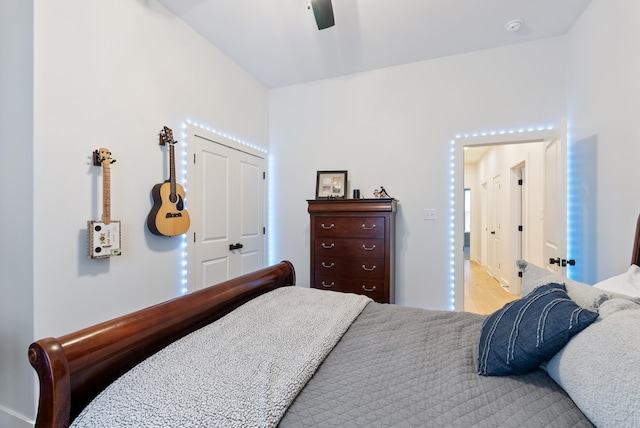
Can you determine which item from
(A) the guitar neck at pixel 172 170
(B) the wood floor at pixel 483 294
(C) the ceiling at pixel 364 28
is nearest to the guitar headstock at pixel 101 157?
(A) the guitar neck at pixel 172 170

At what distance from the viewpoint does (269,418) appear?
71 cm

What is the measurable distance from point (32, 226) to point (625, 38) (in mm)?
3507

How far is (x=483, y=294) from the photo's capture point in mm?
4262

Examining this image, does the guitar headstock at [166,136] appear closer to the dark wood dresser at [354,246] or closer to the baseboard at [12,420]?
the dark wood dresser at [354,246]

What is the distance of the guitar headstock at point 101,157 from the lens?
1.79m

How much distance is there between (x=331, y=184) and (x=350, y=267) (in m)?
1.01

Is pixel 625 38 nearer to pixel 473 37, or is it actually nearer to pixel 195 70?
pixel 473 37

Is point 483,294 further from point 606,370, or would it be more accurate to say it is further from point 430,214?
point 606,370

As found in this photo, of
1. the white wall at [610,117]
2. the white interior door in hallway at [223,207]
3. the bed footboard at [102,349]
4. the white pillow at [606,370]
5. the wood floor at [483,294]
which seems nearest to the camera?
the white pillow at [606,370]

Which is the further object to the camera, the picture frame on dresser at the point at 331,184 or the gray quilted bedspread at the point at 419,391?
the picture frame on dresser at the point at 331,184

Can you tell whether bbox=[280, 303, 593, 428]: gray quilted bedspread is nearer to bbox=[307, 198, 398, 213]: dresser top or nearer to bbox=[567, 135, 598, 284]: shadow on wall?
bbox=[307, 198, 398, 213]: dresser top

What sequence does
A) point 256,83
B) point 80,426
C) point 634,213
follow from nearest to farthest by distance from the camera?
point 80,426 < point 634,213 < point 256,83

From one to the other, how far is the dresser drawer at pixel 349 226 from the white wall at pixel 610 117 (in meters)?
1.55

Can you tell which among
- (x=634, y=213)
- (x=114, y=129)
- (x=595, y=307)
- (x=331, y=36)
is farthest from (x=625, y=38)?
(x=114, y=129)
